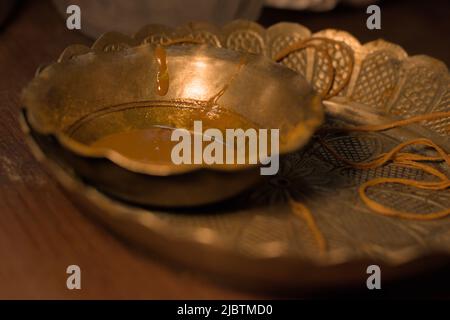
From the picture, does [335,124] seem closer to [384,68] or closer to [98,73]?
[384,68]

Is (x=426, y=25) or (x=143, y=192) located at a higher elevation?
(x=426, y=25)

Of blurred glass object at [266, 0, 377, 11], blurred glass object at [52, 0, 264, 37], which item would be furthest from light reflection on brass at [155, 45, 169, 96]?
blurred glass object at [266, 0, 377, 11]

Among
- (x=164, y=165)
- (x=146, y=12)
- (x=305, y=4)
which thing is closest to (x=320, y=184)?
(x=164, y=165)

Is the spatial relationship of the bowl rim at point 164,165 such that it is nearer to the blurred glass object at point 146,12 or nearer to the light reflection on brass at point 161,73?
the light reflection on brass at point 161,73

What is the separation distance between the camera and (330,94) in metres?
0.87

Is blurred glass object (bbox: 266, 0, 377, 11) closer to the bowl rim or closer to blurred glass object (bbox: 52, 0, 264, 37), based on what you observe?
blurred glass object (bbox: 52, 0, 264, 37)

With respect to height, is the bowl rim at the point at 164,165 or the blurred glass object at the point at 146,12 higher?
the blurred glass object at the point at 146,12

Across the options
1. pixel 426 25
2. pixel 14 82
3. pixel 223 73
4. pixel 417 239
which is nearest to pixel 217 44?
pixel 223 73

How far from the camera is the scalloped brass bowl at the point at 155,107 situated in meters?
0.59

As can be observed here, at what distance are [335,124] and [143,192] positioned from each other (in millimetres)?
319

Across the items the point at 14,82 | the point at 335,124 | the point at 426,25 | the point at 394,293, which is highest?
the point at 426,25

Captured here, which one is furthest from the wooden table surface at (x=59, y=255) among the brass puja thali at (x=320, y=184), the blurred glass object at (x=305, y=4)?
the blurred glass object at (x=305, y=4)

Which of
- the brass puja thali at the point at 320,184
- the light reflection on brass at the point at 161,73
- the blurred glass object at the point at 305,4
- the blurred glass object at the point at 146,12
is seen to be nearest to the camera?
the brass puja thali at the point at 320,184

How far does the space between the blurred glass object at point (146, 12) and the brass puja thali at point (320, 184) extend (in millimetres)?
147
